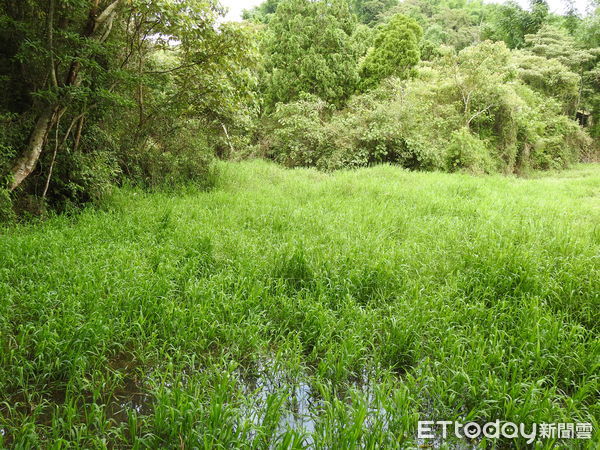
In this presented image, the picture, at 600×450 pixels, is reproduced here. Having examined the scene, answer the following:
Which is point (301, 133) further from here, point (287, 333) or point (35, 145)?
point (287, 333)

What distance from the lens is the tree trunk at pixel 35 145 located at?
17.3 ft

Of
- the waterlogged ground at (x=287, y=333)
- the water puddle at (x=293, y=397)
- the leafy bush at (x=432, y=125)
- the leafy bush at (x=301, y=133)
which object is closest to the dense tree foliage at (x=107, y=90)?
the waterlogged ground at (x=287, y=333)

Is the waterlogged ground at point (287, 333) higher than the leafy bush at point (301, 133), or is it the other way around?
the leafy bush at point (301, 133)

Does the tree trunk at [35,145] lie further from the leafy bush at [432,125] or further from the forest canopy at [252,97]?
the leafy bush at [432,125]

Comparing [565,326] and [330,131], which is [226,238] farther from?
[330,131]

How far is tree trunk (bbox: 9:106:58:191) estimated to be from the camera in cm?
527

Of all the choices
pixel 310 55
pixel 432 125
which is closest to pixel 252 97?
pixel 432 125

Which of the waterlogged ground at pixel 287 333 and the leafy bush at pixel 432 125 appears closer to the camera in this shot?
the waterlogged ground at pixel 287 333

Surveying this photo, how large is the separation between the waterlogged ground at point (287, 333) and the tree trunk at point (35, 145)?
2.85 ft

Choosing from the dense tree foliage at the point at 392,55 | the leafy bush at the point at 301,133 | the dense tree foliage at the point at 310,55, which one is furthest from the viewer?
the dense tree foliage at the point at 392,55

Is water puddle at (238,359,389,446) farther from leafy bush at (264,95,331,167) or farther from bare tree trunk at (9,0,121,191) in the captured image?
leafy bush at (264,95,331,167)

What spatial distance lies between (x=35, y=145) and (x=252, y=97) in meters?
4.46

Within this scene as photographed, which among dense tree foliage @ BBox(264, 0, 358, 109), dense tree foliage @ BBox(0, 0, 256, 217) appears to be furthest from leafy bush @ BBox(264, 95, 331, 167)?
dense tree foliage @ BBox(0, 0, 256, 217)

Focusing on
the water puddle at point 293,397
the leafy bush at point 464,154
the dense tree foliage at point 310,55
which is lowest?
the water puddle at point 293,397
